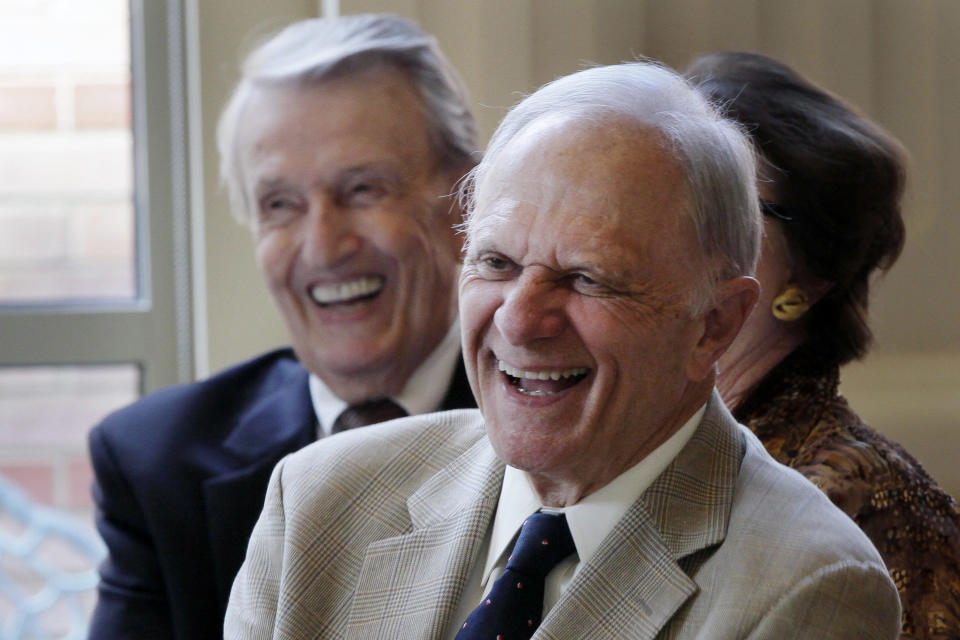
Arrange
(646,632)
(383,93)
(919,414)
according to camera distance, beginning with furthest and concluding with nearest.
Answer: (919,414) → (383,93) → (646,632)

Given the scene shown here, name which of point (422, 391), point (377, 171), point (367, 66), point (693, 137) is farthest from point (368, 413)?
point (693, 137)

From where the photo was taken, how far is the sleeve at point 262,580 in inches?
53.8

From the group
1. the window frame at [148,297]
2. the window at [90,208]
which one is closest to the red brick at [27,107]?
the window at [90,208]

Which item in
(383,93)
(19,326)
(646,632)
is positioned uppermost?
(383,93)

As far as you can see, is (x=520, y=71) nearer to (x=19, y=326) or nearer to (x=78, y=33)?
(x=78, y=33)

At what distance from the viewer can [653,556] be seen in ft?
4.00

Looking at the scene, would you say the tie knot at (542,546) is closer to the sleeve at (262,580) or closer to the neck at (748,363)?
the sleeve at (262,580)

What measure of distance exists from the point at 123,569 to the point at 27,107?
1.41 metres

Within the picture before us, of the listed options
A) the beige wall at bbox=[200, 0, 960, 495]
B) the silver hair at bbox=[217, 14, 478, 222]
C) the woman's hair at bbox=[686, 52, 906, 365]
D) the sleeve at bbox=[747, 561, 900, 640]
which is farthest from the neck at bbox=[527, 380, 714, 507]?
the beige wall at bbox=[200, 0, 960, 495]

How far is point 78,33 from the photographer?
2809 mm

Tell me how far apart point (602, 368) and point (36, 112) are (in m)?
2.14

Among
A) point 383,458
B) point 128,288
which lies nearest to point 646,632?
point 383,458

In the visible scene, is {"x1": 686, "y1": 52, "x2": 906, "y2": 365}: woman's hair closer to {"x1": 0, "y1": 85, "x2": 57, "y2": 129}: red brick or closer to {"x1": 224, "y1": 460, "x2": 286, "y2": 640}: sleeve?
{"x1": 224, "y1": 460, "x2": 286, "y2": 640}: sleeve

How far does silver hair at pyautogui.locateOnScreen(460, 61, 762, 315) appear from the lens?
120cm
